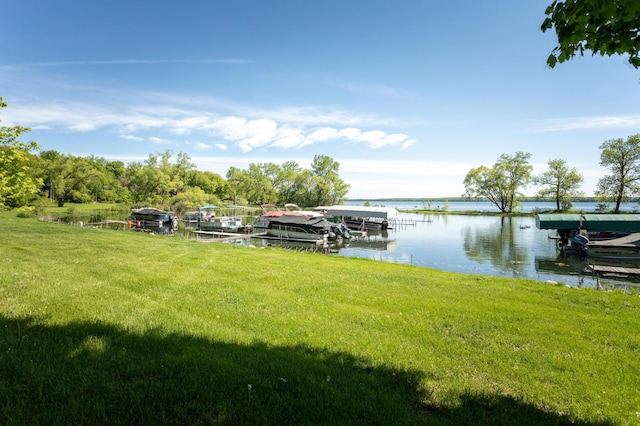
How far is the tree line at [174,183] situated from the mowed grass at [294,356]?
51.5m

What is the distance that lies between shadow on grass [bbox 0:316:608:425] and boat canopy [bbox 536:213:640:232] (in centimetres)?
4021

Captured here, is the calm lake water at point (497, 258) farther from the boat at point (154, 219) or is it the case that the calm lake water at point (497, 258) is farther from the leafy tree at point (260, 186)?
the leafy tree at point (260, 186)

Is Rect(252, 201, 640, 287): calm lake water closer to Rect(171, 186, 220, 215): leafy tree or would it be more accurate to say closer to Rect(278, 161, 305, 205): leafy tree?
Rect(171, 186, 220, 215): leafy tree

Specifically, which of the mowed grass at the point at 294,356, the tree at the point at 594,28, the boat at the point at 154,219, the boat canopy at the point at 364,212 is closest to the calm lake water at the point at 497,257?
the boat canopy at the point at 364,212

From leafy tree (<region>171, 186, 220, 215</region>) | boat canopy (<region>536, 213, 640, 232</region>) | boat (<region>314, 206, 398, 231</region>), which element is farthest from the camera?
leafy tree (<region>171, 186, 220, 215</region>)

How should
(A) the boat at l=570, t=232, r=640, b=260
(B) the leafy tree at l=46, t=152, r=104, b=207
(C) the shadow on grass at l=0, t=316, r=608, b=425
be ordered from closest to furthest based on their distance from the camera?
(C) the shadow on grass at l=0, t=316, r=608, b=425, (A) the boat at l=570, t=232, r=640, b=260, (B) the leafy tree at l=46, t=152, r=104, b=207

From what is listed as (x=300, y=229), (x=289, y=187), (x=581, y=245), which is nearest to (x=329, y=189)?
(x=289, y=187)

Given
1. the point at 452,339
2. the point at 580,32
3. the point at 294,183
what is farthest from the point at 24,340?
the point at 294,183

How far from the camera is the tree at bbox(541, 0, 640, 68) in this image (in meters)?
3.31

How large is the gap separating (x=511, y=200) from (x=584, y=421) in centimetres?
9740

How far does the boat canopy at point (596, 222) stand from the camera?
32.9 m

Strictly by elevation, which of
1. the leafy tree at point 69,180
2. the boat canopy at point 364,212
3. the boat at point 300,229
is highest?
the leafy tree at point 69,180

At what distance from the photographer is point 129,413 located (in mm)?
2904

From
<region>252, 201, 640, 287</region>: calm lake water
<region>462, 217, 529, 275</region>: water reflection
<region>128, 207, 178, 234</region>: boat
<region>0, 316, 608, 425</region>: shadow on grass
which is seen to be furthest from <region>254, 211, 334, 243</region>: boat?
<region>0, 316, 608, 425</region>: shadow on grass
